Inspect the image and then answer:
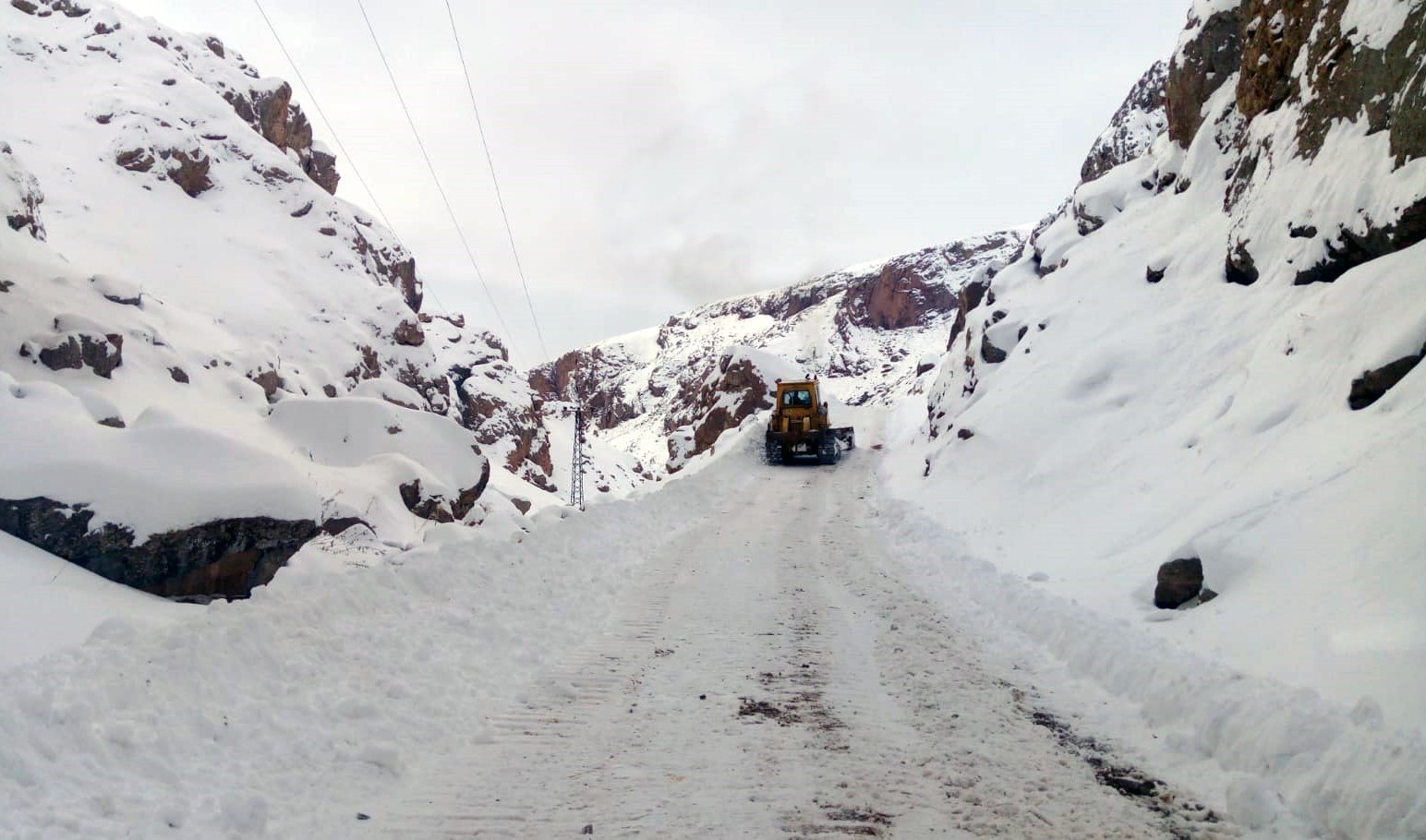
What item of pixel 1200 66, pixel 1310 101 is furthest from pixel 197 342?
pixel 1200 66

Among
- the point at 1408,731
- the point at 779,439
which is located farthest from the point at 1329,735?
the point at 779,439

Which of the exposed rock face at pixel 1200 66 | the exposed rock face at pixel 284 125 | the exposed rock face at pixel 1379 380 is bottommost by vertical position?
the exposed rock face at pixel 1379 380

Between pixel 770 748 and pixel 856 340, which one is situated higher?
pixel 856 340

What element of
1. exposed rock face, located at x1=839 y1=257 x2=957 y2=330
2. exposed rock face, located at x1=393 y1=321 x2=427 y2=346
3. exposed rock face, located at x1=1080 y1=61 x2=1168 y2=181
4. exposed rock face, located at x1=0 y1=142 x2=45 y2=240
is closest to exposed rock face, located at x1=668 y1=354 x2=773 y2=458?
exposed rock face, located at x1=393 y1=321 x2=427 y2=346

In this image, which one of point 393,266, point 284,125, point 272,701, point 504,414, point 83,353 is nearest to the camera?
point 272,701

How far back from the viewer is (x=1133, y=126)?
87.3ft

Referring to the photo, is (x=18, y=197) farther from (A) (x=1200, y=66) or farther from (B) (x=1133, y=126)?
(B) (x=1133, y=126)

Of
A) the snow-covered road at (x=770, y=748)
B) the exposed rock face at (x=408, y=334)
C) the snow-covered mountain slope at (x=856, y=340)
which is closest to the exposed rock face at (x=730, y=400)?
the exposed rock face at (x=408, y=334)

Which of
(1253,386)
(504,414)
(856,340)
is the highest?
(856,340)

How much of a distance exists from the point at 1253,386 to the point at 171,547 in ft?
41.5

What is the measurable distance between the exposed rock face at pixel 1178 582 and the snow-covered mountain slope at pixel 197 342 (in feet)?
26.5

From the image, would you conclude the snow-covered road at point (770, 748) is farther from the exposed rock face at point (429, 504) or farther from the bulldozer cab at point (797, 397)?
the bulldozer cab at point (797, 397)

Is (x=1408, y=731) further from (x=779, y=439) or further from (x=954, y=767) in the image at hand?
(x=779, y=439)

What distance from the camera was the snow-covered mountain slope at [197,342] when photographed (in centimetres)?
776
